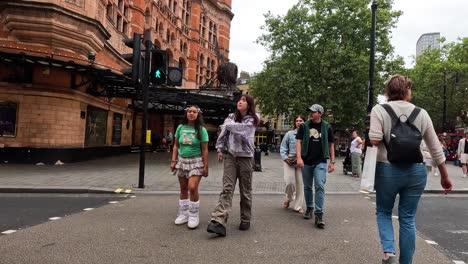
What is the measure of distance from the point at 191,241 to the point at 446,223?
4.21 m

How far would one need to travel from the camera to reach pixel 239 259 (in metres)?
3.98

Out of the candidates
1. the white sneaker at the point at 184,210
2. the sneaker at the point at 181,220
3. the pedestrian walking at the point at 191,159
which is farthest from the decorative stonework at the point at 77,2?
the sneaker at the point at 181,220

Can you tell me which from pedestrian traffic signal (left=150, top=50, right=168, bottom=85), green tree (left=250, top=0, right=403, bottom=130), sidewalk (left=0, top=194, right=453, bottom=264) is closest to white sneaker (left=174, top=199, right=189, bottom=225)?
sidewalk (left=0, top=194, right=453, bottom=264)

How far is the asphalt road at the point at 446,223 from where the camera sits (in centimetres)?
470

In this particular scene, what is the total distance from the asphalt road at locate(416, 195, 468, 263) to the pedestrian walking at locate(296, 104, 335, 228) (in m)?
1.52

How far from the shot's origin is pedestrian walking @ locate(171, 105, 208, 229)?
5.39 metres

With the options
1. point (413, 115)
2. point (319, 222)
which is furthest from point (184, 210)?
point (413, 115)

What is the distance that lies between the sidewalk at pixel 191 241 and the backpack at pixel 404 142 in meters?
1.35

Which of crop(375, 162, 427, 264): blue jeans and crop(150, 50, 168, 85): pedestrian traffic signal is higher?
crop(150, 50, 168, 85): pedestrian traffic signal

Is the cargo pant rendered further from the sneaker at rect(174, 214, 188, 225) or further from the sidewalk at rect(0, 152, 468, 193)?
the sidewalk at rect(0, 152, 468, 193)

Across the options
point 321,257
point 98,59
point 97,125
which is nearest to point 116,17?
point 98,59

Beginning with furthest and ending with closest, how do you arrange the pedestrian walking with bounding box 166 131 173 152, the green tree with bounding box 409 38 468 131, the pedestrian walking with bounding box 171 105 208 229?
the green tree with bounding box 409 38 468 131 → the pedestrian walking with bounding box 166 131 173 152 → the pedestrian walking with bounding box 171 105 208 229

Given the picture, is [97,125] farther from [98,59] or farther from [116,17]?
[116,17]

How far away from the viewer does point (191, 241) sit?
464 centimetres
